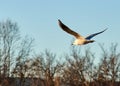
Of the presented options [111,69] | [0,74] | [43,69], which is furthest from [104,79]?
[0,74]

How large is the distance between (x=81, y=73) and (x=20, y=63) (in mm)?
6658

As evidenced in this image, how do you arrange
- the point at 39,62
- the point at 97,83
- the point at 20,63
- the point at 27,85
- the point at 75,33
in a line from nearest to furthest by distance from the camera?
1. the point at 75,33
2. the point at 97,83
3. the point at 20,63
4. the point at 39,62
5. the point at 27,85

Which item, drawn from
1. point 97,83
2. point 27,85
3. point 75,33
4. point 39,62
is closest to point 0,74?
point 39,62

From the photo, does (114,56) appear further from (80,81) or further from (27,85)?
(27,85)

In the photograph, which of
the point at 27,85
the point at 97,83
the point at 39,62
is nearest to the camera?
the point at 97,83

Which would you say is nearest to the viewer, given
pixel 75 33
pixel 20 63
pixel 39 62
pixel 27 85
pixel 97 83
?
pixel 75 33

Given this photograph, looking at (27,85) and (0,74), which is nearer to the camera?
(0,74)

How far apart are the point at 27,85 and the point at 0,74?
67.4 ft

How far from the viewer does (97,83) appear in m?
44.1

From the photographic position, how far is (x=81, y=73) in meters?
45.6

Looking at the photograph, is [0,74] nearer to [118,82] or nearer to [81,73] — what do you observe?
[81,73]

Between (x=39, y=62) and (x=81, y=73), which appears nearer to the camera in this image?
(x=81, y=73)

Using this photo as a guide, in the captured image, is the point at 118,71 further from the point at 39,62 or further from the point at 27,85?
the point at 27,85

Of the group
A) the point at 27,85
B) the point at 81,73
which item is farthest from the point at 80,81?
the point at 27,85
